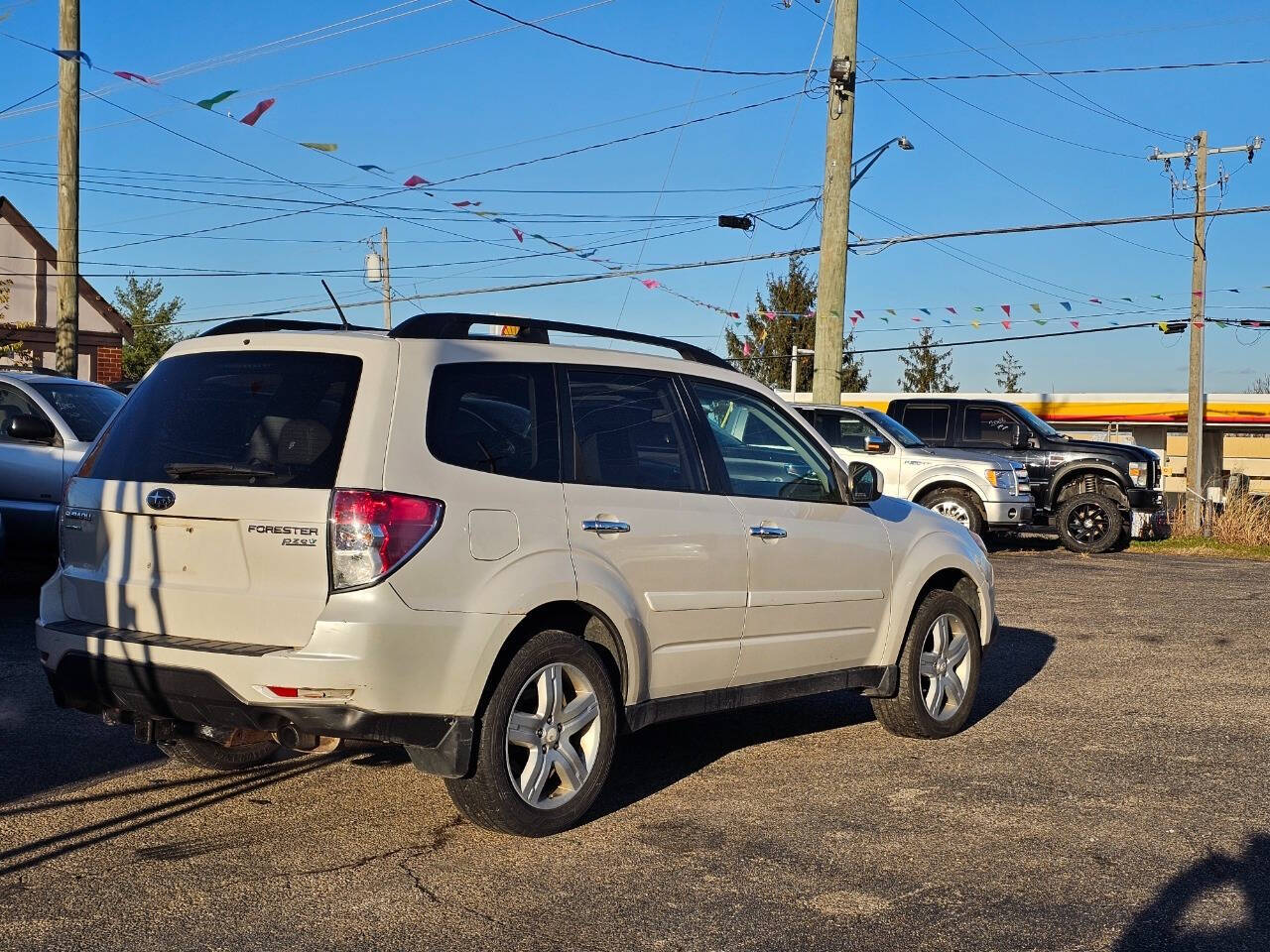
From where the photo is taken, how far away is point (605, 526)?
568 centimetres

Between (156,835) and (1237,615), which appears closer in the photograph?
(156,835)

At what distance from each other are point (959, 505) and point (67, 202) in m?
11.9

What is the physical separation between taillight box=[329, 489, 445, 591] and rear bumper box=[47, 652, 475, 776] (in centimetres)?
45

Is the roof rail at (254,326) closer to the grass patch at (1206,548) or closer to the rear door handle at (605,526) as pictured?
the rear door handle at (605,526)

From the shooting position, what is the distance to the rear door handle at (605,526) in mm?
5613

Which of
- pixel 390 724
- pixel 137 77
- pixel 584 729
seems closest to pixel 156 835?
pixel 390 724

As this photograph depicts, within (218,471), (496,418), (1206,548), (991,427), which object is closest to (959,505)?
(991,427)

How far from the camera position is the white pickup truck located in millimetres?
18703

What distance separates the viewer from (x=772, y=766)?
267 inches

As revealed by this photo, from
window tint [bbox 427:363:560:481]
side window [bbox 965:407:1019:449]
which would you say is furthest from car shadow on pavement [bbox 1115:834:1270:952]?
side window [bbox 965:407:1019:449]

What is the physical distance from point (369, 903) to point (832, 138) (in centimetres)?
1628

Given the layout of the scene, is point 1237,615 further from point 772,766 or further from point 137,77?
point 137,77

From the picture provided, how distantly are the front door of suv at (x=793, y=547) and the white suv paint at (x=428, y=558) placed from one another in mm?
24

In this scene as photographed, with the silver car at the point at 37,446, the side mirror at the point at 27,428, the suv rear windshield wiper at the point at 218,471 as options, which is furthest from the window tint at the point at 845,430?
the suv rear windshield wiper at the point at 218,471
